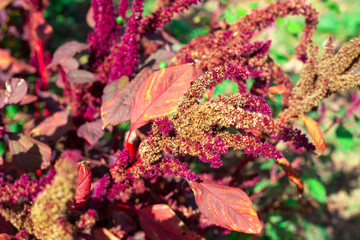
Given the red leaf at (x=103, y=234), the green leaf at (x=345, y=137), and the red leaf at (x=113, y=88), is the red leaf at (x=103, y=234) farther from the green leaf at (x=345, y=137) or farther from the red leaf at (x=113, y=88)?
the green leaf at (x=345, y=137)

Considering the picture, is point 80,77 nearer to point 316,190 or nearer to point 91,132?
point 91,132

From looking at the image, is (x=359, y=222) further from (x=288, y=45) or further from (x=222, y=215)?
(x=222, y=215)

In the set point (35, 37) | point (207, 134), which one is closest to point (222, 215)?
point (207, 134)

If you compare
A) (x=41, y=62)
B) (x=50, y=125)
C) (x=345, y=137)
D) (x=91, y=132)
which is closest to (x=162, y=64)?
(x=91, y=132)

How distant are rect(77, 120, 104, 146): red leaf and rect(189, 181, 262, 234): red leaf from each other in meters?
0.35

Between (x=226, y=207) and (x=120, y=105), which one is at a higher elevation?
(x=120, y=105)

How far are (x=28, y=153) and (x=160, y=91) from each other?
1.19ft

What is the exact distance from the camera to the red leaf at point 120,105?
2.50ft

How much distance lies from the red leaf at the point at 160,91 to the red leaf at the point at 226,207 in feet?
0.57

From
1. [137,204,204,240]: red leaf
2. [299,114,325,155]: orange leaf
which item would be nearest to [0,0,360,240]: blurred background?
[299,114,325,155]: orange leaf

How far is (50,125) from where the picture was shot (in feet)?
3.18

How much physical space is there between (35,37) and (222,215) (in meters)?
1.15

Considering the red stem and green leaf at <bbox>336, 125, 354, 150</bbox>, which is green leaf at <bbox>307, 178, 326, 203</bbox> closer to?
green leaf at <bbox>336, 125, 354, 150</bbox>

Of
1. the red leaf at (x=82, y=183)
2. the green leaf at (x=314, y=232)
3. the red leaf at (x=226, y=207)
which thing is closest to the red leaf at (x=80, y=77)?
the red leaf at (x=82, y=183)
